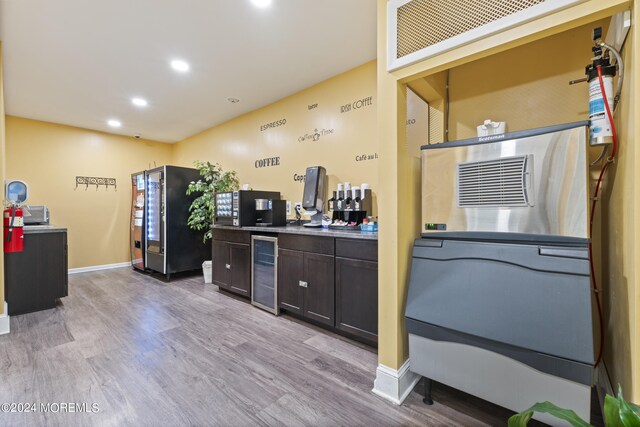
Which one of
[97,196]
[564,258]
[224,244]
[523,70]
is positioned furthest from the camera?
[97,196]

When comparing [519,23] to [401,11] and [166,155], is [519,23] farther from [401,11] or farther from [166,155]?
[166,155]

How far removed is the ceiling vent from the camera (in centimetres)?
123

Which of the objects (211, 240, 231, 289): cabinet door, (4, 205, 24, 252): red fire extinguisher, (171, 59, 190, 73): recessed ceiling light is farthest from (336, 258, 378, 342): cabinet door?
(4, 205, 24, 252): red fire extinguisher

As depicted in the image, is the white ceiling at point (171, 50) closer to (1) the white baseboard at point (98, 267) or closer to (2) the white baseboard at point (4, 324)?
(2) the white baseboard at point (4, 324)

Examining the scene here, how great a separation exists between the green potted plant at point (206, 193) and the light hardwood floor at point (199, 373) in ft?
5.34

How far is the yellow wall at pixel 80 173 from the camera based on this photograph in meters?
4.56

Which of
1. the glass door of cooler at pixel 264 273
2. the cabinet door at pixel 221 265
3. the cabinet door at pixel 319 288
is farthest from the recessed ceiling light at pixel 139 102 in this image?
the cabinet door at pixel 319 288

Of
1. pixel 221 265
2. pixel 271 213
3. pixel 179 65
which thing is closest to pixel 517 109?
pixel 271 213

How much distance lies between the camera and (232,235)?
3.48 meters

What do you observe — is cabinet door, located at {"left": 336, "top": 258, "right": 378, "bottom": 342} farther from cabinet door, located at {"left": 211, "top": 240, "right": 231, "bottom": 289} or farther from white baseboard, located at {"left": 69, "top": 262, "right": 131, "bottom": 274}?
white baseboard, located at {"left": 69, "top": 262, "right": 131, "bottom": 274}

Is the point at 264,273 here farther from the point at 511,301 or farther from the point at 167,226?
the point at 511,301

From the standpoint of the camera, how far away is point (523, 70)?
196cm

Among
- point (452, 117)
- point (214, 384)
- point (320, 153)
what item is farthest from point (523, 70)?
point (214, 384)

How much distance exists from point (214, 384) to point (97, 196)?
5.16 m
